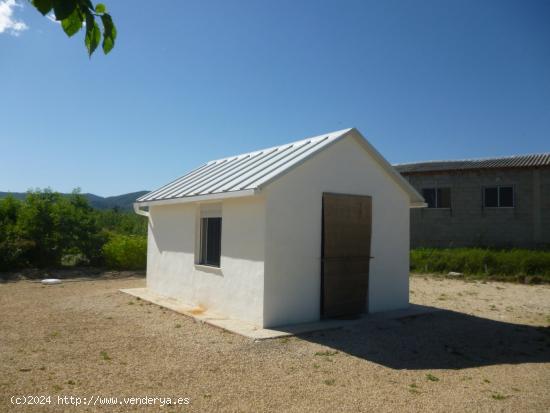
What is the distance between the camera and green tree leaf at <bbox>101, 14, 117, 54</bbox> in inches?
79.6

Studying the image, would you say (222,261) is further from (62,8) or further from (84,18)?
(62,8)

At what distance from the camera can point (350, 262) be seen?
9.10m

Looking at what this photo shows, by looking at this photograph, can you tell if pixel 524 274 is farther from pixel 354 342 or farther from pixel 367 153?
pixel 354 342

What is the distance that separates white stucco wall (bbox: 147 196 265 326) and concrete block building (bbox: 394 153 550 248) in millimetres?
16884

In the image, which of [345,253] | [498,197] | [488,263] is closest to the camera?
[345,253]

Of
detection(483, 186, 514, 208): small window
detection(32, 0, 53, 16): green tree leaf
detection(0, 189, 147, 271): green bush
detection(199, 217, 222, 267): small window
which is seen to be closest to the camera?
detection(32, 0, 53, 16): green tree leaf

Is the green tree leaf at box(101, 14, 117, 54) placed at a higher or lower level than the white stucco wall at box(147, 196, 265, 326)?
higher

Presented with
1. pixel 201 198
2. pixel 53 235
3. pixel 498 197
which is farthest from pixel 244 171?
pixel 498 197

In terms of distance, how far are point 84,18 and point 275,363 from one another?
5.15 m

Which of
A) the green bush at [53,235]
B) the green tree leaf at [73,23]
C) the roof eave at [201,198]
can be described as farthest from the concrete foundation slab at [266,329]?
the green bush at [53,235]

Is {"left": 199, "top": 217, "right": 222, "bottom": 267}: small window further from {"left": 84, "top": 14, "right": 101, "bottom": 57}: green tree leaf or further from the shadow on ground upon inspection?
{"left": 84, "top": 14, "right": 101, "bottom": 57}: green tree leaf

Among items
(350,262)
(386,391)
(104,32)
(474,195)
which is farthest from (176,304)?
(474,195)

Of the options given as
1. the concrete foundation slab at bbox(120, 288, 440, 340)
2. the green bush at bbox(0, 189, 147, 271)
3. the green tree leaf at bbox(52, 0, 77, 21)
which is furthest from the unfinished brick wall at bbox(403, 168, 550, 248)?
the green tree leaf at bbox(52, 0, 77, 21)

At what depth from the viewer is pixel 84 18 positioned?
1.94 m
